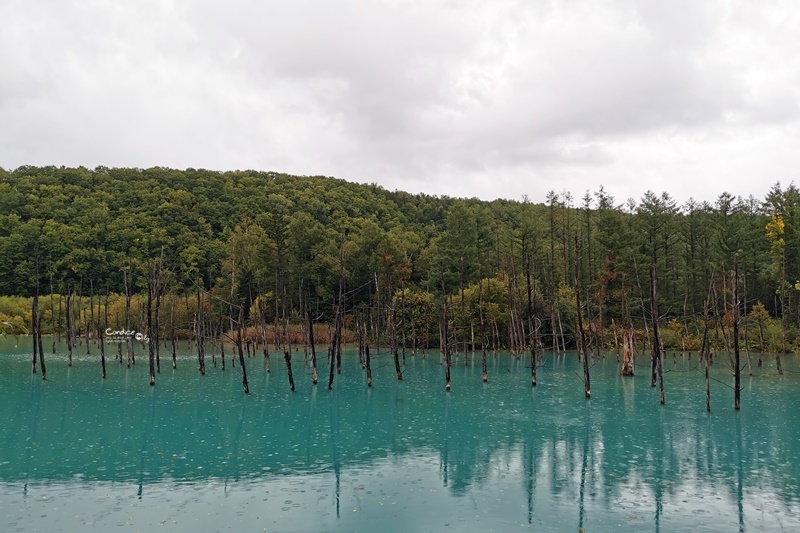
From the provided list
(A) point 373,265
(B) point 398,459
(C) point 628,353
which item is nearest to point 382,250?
(A) point 373,265

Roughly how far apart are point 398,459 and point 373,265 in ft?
191

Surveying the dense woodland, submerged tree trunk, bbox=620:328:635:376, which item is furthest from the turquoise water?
the dense woodland

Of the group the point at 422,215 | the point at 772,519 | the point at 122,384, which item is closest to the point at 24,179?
the point at 422,215

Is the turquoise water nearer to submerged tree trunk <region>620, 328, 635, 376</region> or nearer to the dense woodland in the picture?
submerged tree trunk <region>620, 328, 635, 376</region>

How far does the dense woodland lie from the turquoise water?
981 cm

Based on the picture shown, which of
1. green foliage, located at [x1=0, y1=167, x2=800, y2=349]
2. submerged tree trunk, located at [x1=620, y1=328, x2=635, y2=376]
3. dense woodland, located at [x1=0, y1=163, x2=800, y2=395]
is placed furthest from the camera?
green foliage, located at [x1=0, y1=167, x2=800, y2=349]

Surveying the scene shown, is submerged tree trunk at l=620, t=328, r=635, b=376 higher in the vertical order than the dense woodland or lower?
lower

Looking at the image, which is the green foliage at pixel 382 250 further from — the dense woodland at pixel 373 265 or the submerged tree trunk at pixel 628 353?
the submerged tree trunk at pixel 628 353

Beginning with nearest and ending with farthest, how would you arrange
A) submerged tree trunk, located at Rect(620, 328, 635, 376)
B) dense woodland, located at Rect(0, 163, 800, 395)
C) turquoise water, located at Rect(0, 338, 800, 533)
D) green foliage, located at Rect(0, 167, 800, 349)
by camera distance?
turquoise water, located at Rect(0, 338, 800, 533), submerged tree trunk, located at Rect(620, 328, 635, 376), dense woodland, located at Rect(0, 163, 800, 395), green foliage, located at Rect(0, 167, 800, 349)

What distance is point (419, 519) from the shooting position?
14.5 m

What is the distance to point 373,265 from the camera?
7812 centimetres

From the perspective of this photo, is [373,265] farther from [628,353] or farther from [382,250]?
[628,353]

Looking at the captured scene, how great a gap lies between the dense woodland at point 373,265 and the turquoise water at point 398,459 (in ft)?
32.2

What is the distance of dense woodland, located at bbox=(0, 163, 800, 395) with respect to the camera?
6012 centimetres
